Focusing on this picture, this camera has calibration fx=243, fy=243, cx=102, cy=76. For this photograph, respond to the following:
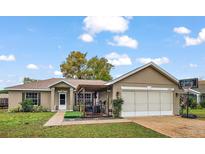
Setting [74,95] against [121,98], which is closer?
[121,98]

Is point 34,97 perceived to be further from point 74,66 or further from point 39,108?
point 74,66

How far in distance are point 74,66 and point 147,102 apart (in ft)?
99.7

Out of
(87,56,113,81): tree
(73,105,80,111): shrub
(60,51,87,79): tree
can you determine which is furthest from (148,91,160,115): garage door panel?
(60,51,87,79): tree

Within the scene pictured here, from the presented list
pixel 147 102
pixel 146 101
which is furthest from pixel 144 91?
pixel 147 102

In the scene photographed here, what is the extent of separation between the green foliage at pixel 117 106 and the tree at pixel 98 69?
97.6 feet

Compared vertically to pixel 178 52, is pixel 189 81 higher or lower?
lower

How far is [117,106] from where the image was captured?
1889 cm

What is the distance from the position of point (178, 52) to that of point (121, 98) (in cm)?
1231

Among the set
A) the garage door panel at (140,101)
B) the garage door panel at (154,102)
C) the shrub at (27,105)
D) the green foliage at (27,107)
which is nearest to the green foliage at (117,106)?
the garage door panel at (140,101)

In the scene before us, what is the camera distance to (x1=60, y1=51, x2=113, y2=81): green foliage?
48500mm

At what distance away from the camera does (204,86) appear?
133ft

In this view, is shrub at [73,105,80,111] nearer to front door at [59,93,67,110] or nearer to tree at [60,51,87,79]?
front door at [59,93,67,110]

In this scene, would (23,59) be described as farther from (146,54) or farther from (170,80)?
(170,80)
